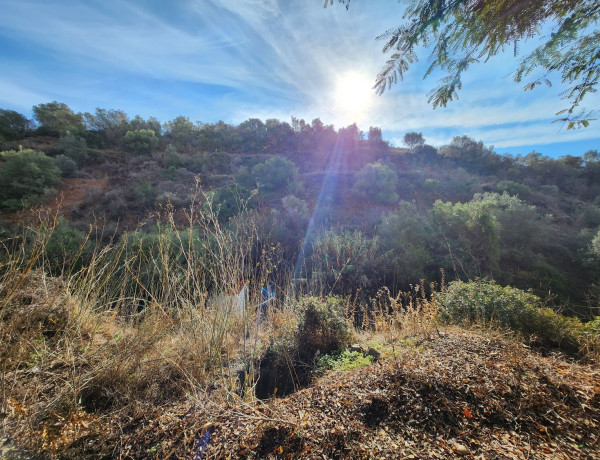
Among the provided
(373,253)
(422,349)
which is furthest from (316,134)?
(422,349)

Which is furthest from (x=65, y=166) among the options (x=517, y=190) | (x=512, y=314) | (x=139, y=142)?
(x=517, y=190)

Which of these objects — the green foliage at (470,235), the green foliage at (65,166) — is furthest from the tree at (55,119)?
the green foliage at (470,235)

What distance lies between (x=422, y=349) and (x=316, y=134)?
21012mm

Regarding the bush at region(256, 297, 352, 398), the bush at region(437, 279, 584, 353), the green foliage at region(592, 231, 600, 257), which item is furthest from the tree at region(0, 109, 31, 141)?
the green foliage at region(592, 231, 600, 257)

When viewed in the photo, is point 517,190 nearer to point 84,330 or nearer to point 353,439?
point 353,439

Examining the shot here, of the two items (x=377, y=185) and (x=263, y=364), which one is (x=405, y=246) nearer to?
(x=263, y=364)

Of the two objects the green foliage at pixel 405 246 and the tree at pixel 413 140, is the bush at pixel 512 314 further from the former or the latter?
the tree at pixel 413 140

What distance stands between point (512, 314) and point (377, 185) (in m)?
9.87

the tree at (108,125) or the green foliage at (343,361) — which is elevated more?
the tree at (108,125)

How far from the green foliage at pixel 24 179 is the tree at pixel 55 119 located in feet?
31.6

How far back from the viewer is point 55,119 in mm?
16781

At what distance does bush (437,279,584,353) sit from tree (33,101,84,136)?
2397cm

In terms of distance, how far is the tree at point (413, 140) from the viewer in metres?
25.0

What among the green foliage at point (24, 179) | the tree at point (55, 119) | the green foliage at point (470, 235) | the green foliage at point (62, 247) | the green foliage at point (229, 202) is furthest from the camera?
the tree at point (55, 119)
